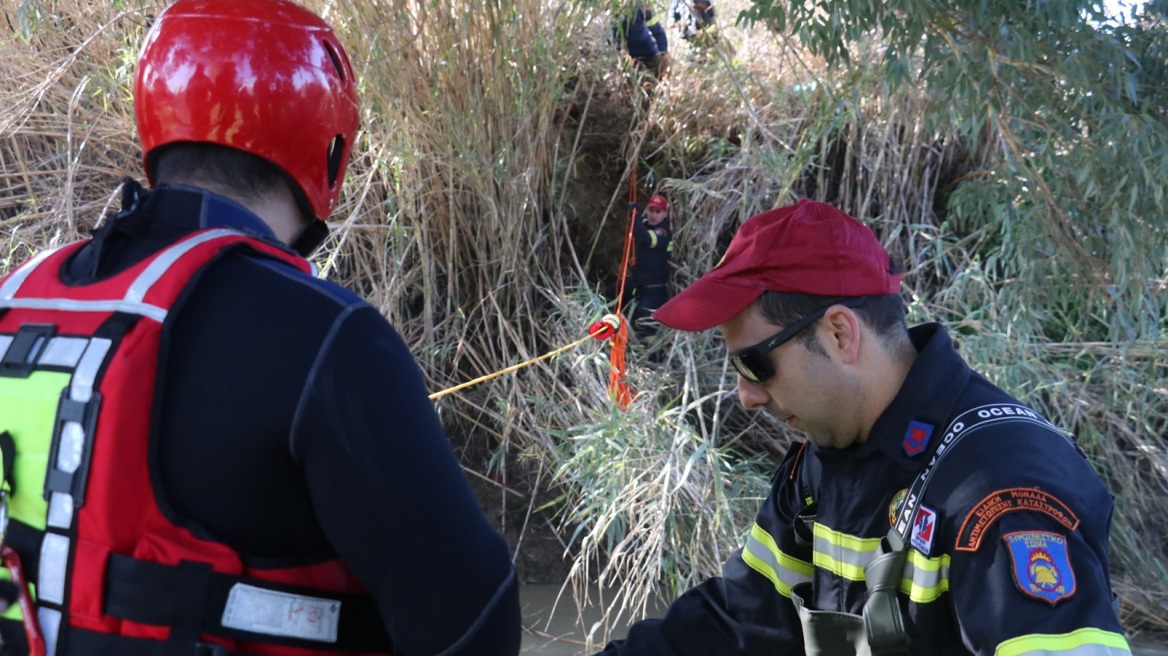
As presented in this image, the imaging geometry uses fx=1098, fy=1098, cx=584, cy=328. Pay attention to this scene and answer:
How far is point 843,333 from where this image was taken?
1.81 m

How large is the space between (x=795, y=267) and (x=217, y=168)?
917 millimetres

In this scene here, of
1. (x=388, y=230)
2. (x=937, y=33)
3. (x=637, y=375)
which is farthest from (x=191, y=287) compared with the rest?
(x=388, y=230)

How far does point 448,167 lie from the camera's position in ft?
19.1

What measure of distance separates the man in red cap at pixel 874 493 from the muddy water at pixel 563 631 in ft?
8.87

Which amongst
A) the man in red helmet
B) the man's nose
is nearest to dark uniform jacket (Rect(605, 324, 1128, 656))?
the man's nose

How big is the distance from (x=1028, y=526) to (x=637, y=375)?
4167mm

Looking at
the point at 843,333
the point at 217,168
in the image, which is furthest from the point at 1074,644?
the point at 217,168

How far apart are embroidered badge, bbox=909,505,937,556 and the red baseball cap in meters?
0.39

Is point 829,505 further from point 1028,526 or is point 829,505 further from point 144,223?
point 144,223

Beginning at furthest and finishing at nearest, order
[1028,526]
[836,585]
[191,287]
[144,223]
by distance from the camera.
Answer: [836,585] → [1028,526] → [144,223] → [191,287]

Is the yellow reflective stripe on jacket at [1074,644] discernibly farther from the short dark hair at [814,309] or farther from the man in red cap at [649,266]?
the man in red cap at [649,266]

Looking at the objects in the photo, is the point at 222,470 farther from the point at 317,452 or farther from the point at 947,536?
the point at 947,536

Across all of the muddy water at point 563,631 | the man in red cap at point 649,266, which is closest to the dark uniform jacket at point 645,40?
the man in red cap at point 649,266

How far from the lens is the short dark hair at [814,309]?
181 centimetres
